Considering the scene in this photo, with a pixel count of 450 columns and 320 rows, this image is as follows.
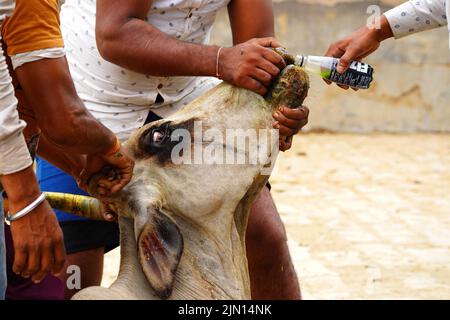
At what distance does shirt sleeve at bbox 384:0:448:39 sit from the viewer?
Answer: 434cm

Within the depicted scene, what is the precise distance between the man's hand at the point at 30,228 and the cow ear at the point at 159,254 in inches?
10.6

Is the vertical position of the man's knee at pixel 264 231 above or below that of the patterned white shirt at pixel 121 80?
below

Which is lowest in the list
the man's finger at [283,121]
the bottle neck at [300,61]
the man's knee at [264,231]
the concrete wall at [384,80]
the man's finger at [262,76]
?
the concrete wall at [384,80]

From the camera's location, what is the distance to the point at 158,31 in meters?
3.75

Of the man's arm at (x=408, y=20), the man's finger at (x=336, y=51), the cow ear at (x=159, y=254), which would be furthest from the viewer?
the man's arm at (x=408, y=20)

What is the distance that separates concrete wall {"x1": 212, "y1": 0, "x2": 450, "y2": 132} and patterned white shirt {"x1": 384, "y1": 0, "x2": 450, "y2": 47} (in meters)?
7.10

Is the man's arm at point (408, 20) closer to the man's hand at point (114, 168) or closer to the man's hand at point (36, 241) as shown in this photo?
the man's hand at point (114, 168)

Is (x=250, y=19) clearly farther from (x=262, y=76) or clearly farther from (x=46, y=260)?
(x=46, y=260)

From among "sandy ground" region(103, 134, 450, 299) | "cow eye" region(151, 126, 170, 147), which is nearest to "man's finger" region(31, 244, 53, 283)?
"cow eye" region(151, 126, 170, 147)

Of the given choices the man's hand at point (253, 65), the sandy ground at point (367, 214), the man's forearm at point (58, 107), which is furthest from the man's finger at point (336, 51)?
the sandy ground at point (367, 214)

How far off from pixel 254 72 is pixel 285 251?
101 centimetres

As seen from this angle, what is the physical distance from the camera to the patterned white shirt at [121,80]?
4062 millimetres
